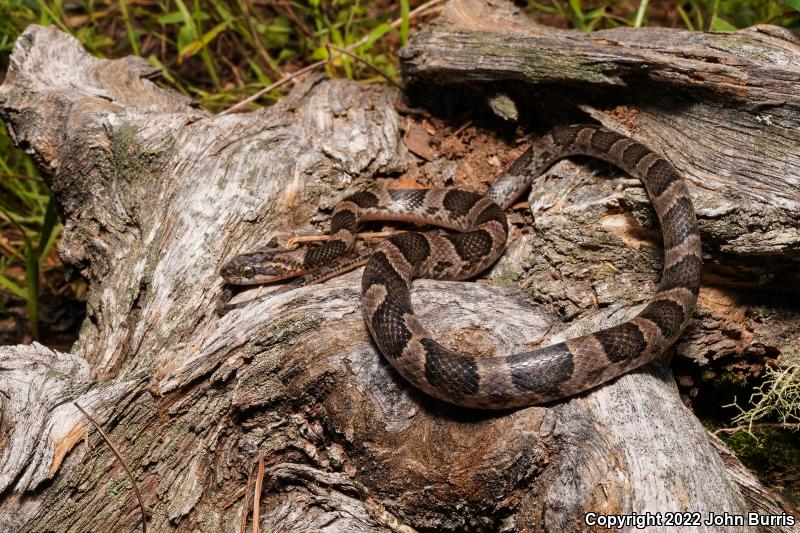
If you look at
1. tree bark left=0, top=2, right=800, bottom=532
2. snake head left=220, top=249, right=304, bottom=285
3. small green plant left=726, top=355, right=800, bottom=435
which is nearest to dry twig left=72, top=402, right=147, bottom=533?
tree bark left=0, top=2, right=800, bottom=532

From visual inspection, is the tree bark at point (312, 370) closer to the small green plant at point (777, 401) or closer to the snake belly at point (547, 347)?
the snake belly at point (547, 347)

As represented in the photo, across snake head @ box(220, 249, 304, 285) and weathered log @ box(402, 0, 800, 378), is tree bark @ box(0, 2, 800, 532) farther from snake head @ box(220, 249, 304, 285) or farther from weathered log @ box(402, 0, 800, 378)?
snake head @ box(220, 249, 304, 285)

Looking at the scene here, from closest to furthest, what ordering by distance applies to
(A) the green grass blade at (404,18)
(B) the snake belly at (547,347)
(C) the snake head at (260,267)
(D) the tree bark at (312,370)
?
(D) the tree bark at (312,370)
(B) the snake belly at (547,347)
(C) the snake head at (260,267)
(A) the green grass blade at (404,18)

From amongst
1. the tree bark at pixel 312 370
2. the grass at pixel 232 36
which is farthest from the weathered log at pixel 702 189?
the grass at pixel 232 36

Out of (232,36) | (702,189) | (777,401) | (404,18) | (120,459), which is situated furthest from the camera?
(232,36)

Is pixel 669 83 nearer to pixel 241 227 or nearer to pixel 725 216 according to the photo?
pixel 725 216

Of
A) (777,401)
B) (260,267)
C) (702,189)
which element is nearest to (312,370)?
(260,267)

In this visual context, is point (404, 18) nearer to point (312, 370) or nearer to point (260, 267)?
point (260, 267)
